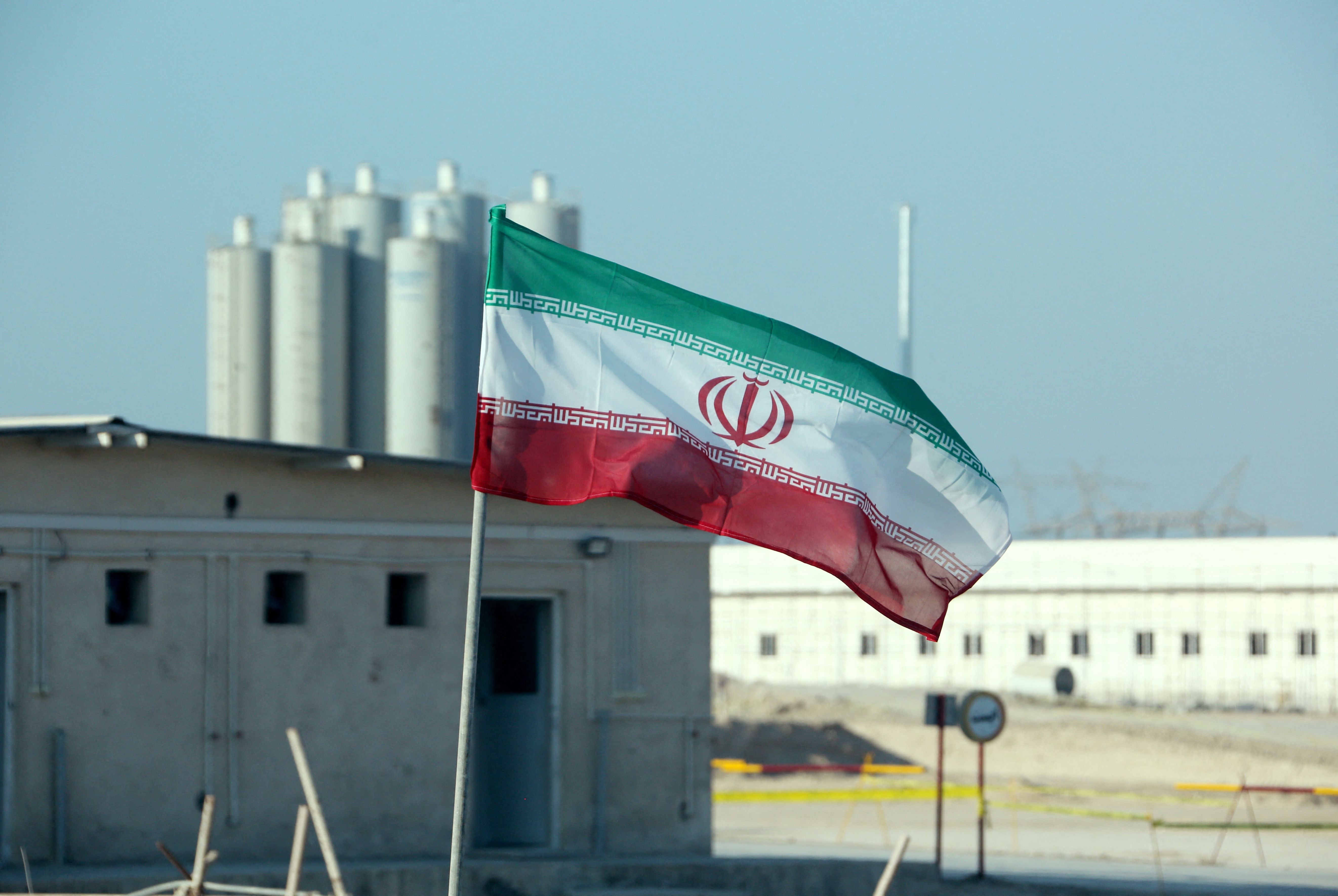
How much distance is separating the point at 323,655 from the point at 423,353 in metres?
26.4

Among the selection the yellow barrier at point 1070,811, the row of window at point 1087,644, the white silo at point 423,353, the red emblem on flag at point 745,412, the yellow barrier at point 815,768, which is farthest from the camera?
the row of window at point 1087,644

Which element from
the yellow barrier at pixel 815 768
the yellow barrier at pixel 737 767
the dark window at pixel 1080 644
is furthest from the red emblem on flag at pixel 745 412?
the dark window at pixel 1080 644

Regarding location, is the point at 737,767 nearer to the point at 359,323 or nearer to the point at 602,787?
the point at 359,323

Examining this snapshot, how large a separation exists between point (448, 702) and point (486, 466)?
385 inches

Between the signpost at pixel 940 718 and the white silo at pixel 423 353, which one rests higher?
the white silo at pixel 423 353

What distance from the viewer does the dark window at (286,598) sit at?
16703 mm

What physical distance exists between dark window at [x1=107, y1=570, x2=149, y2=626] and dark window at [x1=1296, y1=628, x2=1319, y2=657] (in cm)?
4082

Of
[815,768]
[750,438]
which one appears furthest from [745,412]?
[815,768]

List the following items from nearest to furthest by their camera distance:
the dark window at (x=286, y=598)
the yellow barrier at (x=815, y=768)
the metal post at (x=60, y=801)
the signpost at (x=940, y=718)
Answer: the metal post at (x=60, y=801), the dark window at (x=286, y=598), the signpost at (x=940, y=718), the yellow barrier at (x=815, y=768)

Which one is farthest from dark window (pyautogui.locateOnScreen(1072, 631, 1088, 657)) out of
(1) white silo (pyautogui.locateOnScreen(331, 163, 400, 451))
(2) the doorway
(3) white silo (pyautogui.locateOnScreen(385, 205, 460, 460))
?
(2) the doorway

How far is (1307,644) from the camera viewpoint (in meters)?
49.8

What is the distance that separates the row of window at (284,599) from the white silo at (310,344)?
24269 mm

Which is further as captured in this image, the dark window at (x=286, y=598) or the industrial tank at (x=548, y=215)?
the industrial tank at (x=548, y=215)

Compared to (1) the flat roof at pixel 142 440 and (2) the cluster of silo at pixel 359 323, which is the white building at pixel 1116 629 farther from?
(1) the flat roof at pixel 142 440
